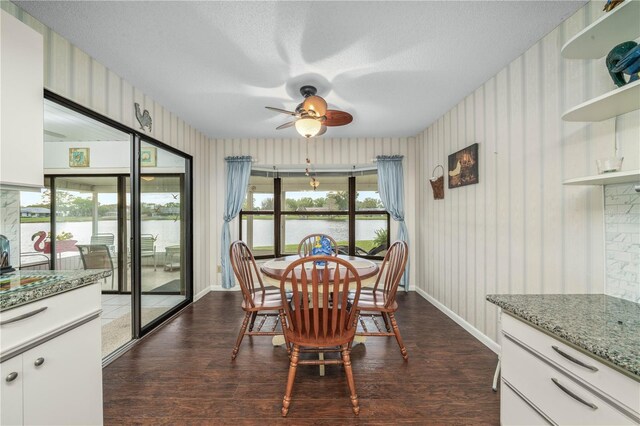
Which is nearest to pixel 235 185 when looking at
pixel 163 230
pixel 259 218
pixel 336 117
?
pixel 259 218

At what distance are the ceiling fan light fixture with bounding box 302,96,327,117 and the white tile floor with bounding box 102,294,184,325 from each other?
9.90ft

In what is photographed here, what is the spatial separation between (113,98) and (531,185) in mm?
3602

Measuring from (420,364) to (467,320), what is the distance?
98 centimetres

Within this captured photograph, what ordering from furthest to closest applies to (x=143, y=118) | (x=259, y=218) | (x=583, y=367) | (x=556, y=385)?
1. (x=259, y=218)
2. (x=143, y=118)
3. (x=556, y=385)
4. (x=583, y=367)

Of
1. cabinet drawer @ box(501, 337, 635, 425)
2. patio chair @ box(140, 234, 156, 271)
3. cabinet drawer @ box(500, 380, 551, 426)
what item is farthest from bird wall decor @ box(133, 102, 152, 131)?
cabinet drawer @ box(500, 380, 551, 426)

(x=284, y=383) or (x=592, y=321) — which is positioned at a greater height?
(x=592, y=321)

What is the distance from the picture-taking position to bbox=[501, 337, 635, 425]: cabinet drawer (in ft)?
2.88

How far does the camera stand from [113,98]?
2.30 metres

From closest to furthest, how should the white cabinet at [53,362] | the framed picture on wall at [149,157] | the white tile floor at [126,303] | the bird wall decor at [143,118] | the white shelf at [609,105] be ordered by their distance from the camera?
the white cabinet at [53,362], the white shelf at [609,105], the bird wall decor at [143,118], the framed picture on wall at [149,157], the white tile floor at [126,303]

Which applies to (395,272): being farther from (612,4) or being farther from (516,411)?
(612,4)

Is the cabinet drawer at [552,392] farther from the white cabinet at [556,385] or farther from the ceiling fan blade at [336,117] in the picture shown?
the ceiling fan blade at [336,117]

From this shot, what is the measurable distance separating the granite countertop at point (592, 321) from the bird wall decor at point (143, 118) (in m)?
3.36

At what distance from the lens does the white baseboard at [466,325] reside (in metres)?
2.31

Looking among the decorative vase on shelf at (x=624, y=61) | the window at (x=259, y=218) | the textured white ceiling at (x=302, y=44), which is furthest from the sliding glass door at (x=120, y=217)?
the decorative vase on shelf at (x=624, y=61)
